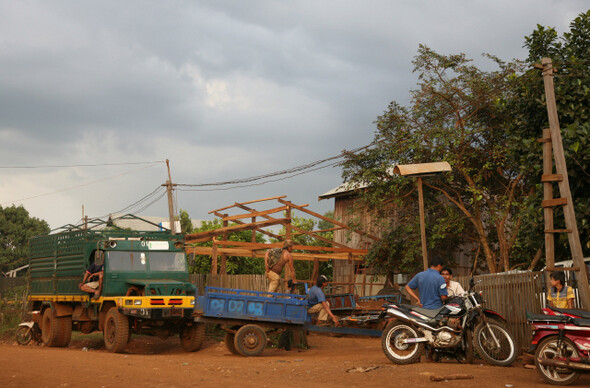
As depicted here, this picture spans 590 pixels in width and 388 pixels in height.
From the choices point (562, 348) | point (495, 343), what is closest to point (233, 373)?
point (495, 343)

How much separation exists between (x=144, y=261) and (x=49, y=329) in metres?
3.75

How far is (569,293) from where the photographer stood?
10375 mm

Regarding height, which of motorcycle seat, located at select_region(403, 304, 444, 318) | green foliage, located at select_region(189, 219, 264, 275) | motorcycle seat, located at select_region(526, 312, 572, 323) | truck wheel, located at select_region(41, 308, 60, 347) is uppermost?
green foliage, located at select_region(189, 219, 264, 275)

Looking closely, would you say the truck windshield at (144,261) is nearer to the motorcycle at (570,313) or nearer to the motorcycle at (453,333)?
the motorcycle at (453,333)

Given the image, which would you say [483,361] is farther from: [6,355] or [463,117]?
[463,117]

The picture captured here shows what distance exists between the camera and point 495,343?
34.2 ft

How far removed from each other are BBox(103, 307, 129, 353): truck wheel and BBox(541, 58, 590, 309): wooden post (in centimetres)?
945

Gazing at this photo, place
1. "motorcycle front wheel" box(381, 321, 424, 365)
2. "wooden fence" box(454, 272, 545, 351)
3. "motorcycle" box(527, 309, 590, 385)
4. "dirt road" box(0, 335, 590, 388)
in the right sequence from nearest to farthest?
"motorcycle" box(527, 309, 590, 385) → "dirt road" box(0, 335, 590, 388) → "motorcycle front wheel" box(381, 321, 424, 365) → "wooden fence" box(454, 272, 545, 351)

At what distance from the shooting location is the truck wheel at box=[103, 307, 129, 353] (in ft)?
48.5

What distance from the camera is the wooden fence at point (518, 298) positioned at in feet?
38.1

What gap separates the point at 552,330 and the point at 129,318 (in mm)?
9647

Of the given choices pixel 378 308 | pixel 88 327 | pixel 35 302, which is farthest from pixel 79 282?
pixel 378 308

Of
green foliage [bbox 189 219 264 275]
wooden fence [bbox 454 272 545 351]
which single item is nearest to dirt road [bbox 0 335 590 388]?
wooden fence [bbox 454 272 545 351]

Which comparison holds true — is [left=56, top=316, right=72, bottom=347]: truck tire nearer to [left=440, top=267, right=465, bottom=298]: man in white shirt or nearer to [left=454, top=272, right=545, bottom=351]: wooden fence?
[left=440, top=267, right=465, bottom=298]: man in white shirt
